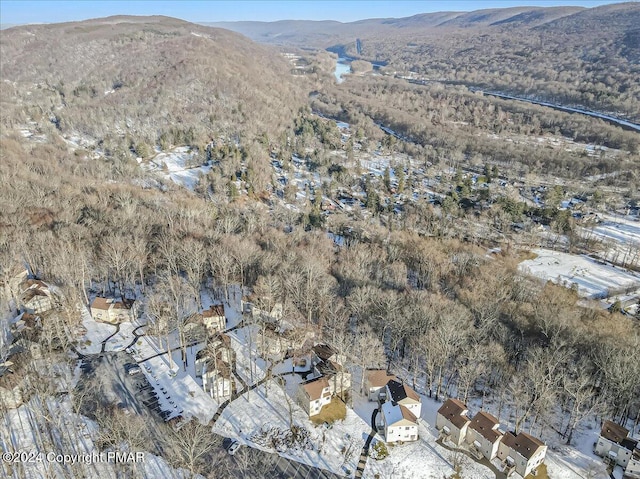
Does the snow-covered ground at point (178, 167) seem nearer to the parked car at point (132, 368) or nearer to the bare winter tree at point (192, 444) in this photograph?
the parked car at point (132, 368)

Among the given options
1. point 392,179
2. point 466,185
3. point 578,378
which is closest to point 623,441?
point 578,378

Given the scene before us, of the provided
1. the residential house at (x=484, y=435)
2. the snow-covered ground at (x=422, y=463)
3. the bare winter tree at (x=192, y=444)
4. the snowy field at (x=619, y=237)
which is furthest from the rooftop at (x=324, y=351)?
the snowy field at (x=619, y=237)

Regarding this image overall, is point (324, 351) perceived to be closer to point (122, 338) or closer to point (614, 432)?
point (122, 338)

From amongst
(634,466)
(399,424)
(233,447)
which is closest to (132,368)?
(233,447)

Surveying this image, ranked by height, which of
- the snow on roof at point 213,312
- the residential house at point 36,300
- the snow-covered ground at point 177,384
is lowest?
the snow-covered ground at point 177,384

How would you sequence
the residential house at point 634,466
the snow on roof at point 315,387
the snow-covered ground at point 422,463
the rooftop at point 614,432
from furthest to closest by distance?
the snow on roof at point 315,387, the rooftop at point 614,432, the snow-covered ground at point 422,463, the residential house at point 634,466

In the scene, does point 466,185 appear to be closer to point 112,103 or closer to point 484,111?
point 484,111

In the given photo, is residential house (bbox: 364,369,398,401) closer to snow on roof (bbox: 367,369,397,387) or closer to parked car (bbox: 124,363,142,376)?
snow on roof (bbox: 367,369,397,387)
